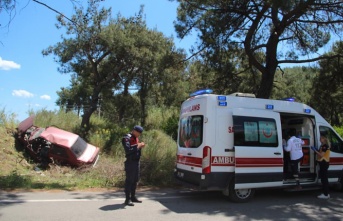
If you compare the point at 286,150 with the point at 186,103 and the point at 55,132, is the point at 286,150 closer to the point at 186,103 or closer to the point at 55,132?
the point at 186,103

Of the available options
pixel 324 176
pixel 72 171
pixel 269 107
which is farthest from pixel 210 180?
pixel 72 171

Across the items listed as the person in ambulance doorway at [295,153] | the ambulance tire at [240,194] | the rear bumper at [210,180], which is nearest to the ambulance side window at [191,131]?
the rear bumper at [210,180]

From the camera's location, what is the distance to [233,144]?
797 centimetres

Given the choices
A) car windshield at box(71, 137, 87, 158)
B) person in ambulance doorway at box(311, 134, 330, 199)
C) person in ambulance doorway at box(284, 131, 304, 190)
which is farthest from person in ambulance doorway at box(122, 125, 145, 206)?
car windshield at box(71, 137, 87, 158)

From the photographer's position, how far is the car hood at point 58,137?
39.8 ft

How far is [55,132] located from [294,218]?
30.3 ft

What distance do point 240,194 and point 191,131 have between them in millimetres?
1935

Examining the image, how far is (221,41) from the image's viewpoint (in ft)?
48.2

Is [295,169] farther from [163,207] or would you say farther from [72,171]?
[72,171]

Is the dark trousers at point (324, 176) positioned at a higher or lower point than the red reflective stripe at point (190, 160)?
lower

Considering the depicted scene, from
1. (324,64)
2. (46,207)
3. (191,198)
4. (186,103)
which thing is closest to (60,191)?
(46,207)

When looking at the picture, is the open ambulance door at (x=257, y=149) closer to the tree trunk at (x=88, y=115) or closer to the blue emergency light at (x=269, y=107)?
the blue emergency light at (x=269, y=107)

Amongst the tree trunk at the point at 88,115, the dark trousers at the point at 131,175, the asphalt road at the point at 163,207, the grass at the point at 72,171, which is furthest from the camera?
the tree trunk at the point at 88,115

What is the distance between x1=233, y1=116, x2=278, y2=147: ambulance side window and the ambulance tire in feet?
3.62
